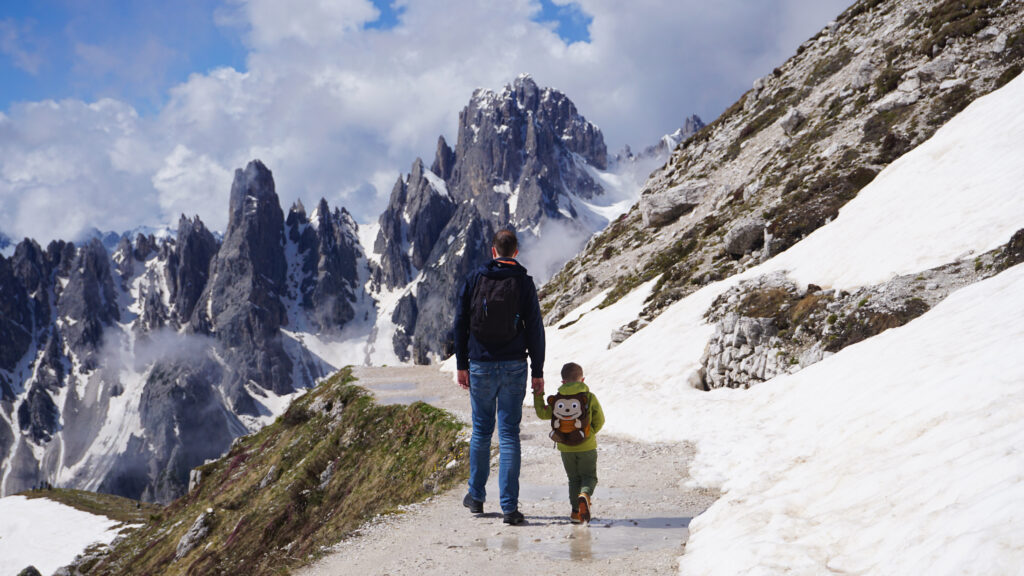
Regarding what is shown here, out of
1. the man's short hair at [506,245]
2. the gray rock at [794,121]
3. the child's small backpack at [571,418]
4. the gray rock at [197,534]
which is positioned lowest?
the gray rock at [197,534]

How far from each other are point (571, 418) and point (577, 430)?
19 centimetres

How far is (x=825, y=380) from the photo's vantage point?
1309 centimetres

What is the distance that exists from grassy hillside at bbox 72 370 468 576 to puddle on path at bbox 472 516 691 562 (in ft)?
10.8

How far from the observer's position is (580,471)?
8586 mm

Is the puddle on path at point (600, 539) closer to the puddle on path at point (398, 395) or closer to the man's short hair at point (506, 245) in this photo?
the man's short hair at point (506, 245)

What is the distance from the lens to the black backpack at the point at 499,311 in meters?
8.50

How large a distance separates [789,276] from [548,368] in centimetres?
1390

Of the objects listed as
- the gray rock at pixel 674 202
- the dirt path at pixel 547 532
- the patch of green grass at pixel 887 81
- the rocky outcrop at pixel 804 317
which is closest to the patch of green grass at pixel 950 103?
the patch of green grass at pixel 887 81

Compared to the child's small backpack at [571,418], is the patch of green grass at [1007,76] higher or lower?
higher

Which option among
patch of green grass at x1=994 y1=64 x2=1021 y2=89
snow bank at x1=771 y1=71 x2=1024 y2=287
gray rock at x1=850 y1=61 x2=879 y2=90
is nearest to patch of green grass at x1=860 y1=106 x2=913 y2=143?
patch of green grass at x1=994 y1=64 x2=1021 y2=89

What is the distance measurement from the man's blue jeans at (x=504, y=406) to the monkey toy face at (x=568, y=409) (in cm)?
54

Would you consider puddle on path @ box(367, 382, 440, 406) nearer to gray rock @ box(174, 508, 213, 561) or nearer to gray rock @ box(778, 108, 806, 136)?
gray rock @ box(174, 508, 213, 561)

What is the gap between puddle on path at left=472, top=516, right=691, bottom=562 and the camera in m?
7.34

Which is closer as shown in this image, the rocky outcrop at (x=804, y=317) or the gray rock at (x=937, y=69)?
the rocky outcrop at (x=804, y=317)
